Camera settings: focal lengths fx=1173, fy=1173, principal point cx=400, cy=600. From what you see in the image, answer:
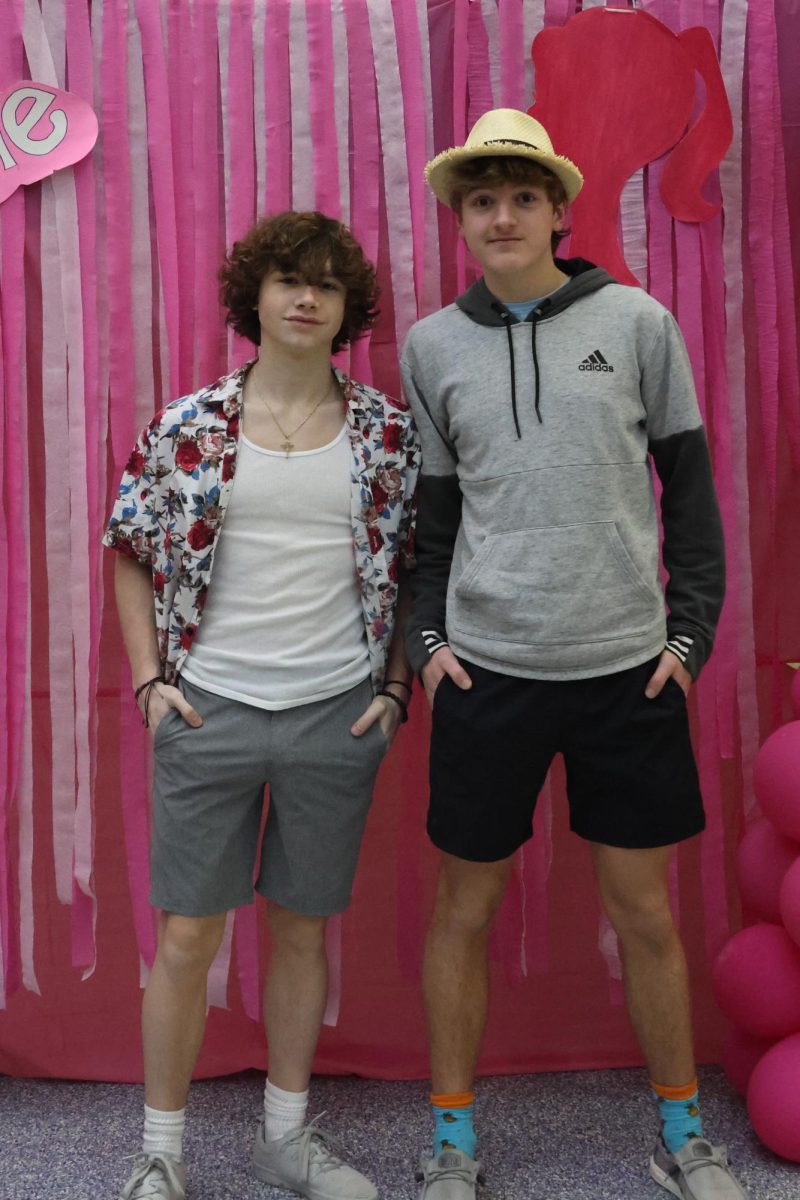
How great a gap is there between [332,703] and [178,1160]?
0.78 meters

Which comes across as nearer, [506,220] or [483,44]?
[506,220]

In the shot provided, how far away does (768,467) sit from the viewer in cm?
225

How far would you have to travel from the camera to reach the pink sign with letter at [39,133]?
2.15m

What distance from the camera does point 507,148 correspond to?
1769 mm

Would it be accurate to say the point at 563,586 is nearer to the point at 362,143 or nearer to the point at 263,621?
the point at 263,621

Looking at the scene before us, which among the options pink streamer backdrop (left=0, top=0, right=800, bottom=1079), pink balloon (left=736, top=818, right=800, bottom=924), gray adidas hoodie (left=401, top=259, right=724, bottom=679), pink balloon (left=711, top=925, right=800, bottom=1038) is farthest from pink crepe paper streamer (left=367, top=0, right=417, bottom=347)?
pink balloon (left=711, top=925, right=800, bottom=1038)

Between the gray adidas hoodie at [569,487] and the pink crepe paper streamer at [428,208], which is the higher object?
the pink crepe paper streamer at [428,208]

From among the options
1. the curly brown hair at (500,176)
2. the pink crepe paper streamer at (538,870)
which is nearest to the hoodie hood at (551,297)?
the curly brown hair at (500,176)

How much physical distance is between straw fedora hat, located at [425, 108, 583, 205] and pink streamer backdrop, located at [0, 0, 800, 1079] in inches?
13.0

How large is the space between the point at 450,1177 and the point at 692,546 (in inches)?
42.5

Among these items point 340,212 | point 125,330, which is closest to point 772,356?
point 340,212

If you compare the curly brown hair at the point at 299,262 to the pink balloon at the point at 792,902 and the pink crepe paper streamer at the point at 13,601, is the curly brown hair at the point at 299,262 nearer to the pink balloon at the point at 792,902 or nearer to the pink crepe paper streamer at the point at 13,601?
the pink crepe paper streamer at the point at 13,601

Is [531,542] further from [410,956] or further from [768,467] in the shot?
[410,956]

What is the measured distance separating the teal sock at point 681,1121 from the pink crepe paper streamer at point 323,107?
168 centimetres
